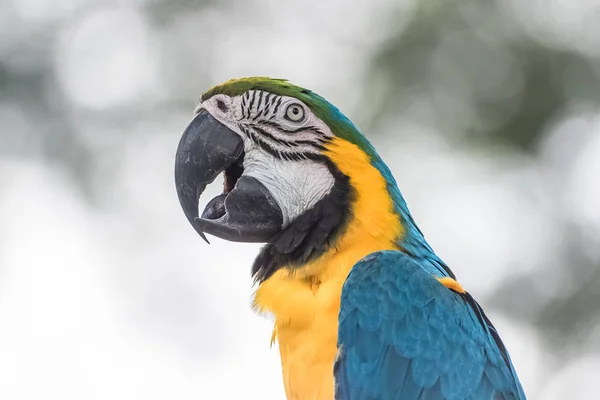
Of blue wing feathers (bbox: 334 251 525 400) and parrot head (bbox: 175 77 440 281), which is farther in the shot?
parrot head (bbox: 175 77 440 281)

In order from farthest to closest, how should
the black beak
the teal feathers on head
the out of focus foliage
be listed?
the out of focus foliage → the teal feathers on head → the black beak

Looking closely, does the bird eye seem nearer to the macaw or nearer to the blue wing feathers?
the macaw

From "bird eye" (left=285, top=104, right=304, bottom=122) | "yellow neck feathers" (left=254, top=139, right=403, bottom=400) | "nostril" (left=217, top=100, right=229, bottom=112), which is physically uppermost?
"bird eye" (left=285, top=104, right=304, bottom=122)

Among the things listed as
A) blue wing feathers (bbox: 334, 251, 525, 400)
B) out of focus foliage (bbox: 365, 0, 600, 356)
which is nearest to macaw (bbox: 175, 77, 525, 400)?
blue wing feathers (bbox: 334, 251, 525, 400)

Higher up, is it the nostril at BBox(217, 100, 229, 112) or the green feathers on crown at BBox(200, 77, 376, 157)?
the green feathers on crown at BBox(200, 77, 376, 157)

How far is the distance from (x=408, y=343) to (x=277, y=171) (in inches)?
31.9

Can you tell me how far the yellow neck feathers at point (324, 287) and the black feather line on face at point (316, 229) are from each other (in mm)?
25

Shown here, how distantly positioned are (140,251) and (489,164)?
3.60m

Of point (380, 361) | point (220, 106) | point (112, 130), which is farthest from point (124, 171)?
point (380, 361)

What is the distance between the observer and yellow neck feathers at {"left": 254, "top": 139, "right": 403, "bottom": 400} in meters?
2.87

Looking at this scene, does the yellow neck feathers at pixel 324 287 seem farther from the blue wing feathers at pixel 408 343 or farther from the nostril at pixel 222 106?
the nostril at pixel 222 106

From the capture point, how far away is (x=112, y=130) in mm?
8336

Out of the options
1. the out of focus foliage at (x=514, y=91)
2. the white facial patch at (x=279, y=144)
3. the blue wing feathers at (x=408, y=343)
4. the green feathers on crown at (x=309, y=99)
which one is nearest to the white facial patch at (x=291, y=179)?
the white facial patch at (x=279, y=144)

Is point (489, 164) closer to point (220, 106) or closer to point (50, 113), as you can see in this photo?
point (50, 113)
